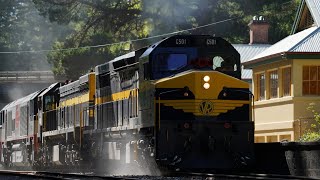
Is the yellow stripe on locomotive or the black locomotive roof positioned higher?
the black locomotive roof

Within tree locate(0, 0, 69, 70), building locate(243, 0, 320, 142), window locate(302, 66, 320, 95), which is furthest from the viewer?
tree locate(0, 0, 69, 70)

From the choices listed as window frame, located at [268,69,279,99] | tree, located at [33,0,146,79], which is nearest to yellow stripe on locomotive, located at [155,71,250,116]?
window frame, located at [268,69,279,99]

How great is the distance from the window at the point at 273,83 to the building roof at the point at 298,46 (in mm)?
659

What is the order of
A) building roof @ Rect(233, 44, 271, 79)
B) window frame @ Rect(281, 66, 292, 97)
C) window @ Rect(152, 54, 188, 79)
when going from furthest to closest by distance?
building roof @ Rect(233, 44, 271, 79) → window frame @ Rect(281, 66, 292, 97) → window @ Rect(152, 54, 188, 79)

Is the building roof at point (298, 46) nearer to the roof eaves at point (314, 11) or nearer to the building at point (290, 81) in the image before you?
the building at point (290, 81)

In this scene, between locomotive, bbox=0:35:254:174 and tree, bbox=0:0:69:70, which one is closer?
locomotive, bbox=0:35:254:174

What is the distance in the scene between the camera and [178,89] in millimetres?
20859

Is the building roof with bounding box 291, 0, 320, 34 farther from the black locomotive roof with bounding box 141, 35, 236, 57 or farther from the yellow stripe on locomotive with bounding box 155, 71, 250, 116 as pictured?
the yellow stripe on locomotive with bounding box 155, 71, 250, 116

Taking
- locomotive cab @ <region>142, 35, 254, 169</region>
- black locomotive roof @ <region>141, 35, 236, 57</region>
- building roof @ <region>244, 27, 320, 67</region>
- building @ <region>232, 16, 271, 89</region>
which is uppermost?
building @ <region>232, 16, 271, 89</region>

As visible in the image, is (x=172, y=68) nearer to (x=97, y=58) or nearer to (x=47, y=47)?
(x=97, y=58)

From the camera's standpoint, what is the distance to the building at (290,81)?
32.1m

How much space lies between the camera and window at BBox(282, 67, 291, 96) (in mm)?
32969

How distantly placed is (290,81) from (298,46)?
1385 millimetres

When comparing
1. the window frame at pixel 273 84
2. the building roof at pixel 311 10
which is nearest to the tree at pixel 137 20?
the building roof at pixel 311 10
